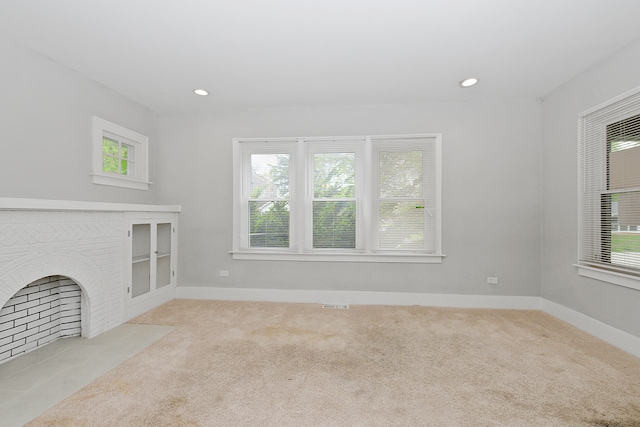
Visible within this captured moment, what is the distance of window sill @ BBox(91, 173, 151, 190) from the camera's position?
2.96 m

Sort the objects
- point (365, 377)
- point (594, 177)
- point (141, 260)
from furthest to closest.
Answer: point (141, 260) → point (594, 177) → point (365, 377)

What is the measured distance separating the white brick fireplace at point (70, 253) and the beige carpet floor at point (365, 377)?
485mm

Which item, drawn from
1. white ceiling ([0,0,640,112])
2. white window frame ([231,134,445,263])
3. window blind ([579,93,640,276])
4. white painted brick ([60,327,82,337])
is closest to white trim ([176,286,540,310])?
white window frame ([231,134,445,263])

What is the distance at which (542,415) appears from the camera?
1.59 meters

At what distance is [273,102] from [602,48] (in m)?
3.14

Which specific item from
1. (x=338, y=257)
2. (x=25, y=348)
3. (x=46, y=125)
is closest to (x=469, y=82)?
(x=338, y=257)

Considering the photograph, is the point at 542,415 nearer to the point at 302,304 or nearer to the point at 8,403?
the point at 302,304

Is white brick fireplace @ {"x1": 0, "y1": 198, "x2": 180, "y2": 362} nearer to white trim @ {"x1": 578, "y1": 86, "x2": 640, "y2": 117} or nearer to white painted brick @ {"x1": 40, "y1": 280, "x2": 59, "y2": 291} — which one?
white painted brick @ {"x1": 40, "y1": 280, "x2": 59, "y2": 291}

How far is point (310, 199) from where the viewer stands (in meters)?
3.68

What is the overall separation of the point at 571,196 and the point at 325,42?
2.88 metres

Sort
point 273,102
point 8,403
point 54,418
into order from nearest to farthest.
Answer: point 54,418 < point 8,403 < point 273,102

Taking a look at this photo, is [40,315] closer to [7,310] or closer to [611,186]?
[7,310]

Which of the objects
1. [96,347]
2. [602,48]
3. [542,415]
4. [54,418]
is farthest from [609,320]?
[96,347]

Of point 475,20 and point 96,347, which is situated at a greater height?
point 475,20
